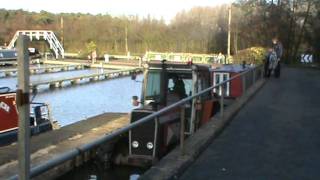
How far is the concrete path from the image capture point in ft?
28.1

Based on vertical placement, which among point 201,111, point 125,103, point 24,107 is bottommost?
point 125,103

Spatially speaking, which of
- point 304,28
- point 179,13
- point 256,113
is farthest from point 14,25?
point 256,113

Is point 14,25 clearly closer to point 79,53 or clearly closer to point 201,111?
point 79,53

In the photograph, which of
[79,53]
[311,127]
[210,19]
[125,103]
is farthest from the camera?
[79,53]

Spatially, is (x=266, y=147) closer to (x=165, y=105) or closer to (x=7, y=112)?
(x=165, y=105)

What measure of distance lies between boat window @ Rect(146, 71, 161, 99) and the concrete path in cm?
198

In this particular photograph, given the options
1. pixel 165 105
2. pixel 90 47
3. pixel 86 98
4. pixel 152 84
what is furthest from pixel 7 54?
pixel 165 105

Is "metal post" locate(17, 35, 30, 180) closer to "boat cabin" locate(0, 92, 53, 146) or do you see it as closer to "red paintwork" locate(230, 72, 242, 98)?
"red paintwork" locate(230, 72, 242, 98)

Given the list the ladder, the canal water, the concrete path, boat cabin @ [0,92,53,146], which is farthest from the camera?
the ladder

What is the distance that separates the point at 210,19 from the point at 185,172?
10228cm

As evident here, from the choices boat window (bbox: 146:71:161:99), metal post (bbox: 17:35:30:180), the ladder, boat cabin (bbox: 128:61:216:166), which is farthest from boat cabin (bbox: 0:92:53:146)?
the ladder

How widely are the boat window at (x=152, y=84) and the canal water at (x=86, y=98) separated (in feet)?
62.2

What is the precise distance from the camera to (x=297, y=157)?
32.3ft

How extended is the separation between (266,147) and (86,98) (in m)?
42.5
